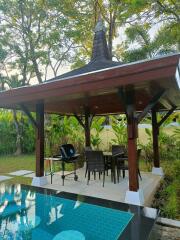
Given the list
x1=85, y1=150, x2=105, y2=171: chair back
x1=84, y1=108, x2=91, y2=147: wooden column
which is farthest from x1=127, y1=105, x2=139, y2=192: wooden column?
x1=84, y1=108, x2=91, y2=147: wooden column

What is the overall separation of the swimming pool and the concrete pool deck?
0.66 meters

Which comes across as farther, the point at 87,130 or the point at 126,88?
the point at 87,130

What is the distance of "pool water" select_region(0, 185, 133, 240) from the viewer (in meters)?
3.42

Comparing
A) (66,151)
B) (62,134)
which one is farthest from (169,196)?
(62,134)

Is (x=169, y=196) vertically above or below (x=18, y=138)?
below

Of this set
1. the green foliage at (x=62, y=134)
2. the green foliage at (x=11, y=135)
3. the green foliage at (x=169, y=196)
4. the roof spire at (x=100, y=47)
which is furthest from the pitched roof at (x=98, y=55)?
the green foliage at (x=11, y=135)

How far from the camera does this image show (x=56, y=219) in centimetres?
399

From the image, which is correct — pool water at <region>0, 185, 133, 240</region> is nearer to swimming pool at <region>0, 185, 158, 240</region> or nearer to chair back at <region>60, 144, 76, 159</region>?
swimming pool at <region>0, 185, 158, 240</region>

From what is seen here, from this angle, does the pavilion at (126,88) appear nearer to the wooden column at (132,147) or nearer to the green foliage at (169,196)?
the wooden column at (132,147)

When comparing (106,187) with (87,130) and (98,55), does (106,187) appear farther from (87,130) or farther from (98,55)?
(98,55)

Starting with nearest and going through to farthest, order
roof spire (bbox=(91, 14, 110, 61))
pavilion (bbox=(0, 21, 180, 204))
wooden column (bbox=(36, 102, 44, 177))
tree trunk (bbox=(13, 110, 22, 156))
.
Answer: pavilion (bbox=(0, 21, 180, 204)) < wooden column (bbox=(36, 102, 44, 177)) < roof spire (bbox=(91, 14, 110, 61)) < tree trunk (bbox=(13, 110, 22, 156))

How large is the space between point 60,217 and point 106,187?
1.95 meters

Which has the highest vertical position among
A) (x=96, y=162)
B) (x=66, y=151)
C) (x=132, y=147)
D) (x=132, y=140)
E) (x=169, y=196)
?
(x=132, y=140)

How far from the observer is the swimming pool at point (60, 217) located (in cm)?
343
